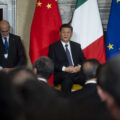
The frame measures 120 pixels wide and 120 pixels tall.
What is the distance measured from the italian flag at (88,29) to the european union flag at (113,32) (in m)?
0.11

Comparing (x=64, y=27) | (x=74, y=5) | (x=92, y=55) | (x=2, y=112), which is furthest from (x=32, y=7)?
(x=2, y=112)

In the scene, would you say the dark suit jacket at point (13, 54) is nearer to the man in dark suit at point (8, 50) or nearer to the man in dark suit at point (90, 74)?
the man in dark suit at point (8, 50)

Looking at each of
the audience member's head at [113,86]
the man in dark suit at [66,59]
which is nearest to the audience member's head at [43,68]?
the man in dark suit at [66,59]

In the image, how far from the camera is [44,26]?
5516mm

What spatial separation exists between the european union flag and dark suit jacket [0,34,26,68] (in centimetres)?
150

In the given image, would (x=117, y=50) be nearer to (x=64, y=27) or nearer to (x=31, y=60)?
(x=64, y=27)

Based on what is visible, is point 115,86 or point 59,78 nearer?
point 115,86

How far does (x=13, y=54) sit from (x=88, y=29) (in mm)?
1390

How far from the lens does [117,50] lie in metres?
5.20

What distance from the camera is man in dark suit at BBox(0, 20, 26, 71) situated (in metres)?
5.16

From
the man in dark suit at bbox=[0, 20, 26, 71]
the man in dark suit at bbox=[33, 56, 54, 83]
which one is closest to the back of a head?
the man in dark suit at bbox=[33, 56, 54, 83]

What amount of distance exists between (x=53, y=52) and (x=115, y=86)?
3.98 m

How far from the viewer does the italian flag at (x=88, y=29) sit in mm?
5285

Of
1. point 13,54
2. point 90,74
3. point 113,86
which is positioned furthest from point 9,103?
point 13,54
